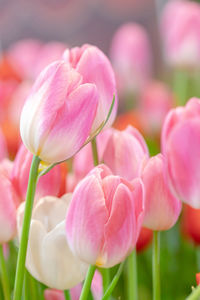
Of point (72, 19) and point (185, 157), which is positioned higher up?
point (185, 157)

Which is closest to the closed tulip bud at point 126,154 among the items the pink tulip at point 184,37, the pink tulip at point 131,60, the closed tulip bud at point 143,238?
the closed tulip bud at point 143,238

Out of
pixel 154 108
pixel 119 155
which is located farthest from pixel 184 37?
pixel 119 155

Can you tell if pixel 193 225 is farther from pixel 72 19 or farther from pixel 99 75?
pixel 72 19

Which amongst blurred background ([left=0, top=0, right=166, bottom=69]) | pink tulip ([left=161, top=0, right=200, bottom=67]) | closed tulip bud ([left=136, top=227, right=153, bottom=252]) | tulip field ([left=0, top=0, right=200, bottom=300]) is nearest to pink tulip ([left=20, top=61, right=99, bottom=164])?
tulip field ([left=0, top=0, right=200, bottom=300])

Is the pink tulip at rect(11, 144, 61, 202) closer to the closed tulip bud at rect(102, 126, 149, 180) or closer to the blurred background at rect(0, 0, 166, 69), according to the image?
the closed tulip bud at rect(102, 126, 149, 180)

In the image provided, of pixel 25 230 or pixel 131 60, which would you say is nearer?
pixel 25 230

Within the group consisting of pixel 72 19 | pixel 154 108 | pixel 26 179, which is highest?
pixel 26 179
